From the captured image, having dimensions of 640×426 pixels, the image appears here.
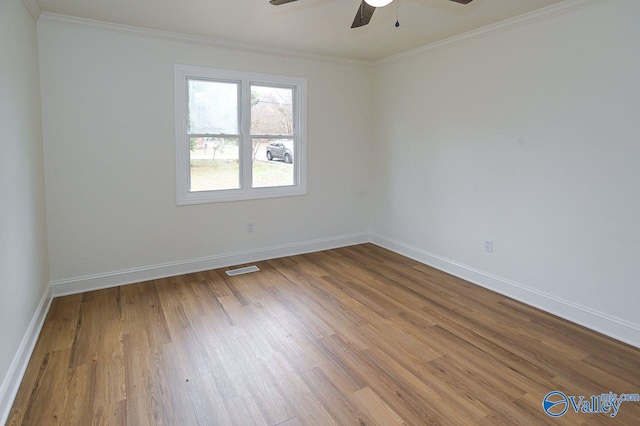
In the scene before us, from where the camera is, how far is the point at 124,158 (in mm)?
3693

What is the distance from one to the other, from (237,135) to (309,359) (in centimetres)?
272

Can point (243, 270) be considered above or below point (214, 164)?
below

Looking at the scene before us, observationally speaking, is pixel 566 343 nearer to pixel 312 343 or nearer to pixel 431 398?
pixel 431 398

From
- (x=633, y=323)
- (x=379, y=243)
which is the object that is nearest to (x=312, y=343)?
(x=633, y=323)

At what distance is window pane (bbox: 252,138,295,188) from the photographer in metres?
4.50

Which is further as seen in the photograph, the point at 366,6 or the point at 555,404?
the point at 366,6

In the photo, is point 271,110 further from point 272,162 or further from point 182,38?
point 182,38

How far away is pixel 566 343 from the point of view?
2771 mm

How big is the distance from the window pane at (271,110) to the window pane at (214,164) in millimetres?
375

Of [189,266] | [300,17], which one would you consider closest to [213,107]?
[300,17]

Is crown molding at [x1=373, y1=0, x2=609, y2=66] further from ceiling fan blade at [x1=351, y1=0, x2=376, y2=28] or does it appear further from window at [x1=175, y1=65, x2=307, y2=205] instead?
ceiling fan blade at [x1=351, y1=0, x2=376, y2=28]

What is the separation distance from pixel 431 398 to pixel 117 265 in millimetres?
3174
